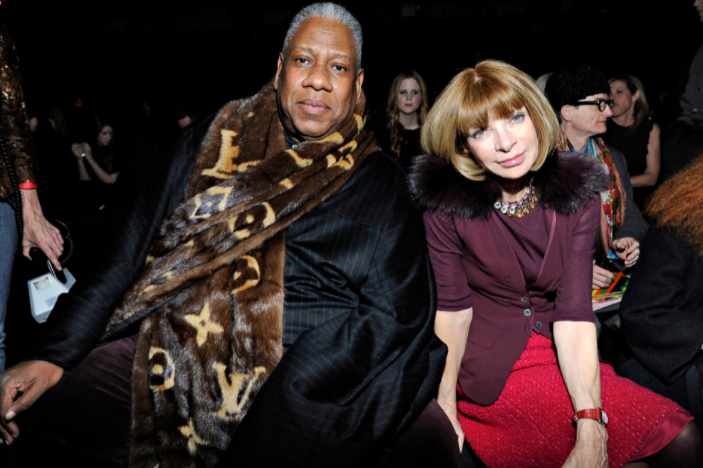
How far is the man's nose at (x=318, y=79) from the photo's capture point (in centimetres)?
181

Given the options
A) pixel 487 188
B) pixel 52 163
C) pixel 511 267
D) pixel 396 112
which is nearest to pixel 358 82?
pixel 487 188

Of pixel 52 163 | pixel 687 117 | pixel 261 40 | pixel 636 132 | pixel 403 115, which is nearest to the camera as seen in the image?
pixel 687 117

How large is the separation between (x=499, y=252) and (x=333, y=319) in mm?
642

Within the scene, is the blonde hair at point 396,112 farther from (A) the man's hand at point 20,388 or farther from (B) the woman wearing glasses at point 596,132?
(A) the man's hand at point 20,388

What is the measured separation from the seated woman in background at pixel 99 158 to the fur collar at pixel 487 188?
4.77 metres

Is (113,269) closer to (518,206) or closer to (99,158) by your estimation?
(518,206)

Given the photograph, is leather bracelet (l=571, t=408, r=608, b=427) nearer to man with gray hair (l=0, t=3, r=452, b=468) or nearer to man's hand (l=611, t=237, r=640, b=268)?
man with gray hair (l=0, t=3, r=452, b=468)

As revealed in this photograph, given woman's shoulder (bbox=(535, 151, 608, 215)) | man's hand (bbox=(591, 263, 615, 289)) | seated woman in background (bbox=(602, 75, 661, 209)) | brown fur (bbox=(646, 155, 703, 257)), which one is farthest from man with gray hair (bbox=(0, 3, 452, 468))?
seated woman in background (bbox=(602, 75, 661, 209))

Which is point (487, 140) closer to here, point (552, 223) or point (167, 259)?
point (552, 223)

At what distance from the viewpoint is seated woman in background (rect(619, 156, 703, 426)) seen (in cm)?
181

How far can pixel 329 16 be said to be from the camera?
1850 millimetres

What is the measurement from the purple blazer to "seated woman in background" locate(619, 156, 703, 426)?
8.2 inches

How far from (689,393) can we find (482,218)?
38.4 inches

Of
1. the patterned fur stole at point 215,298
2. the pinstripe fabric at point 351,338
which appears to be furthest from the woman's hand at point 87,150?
the pinstripe fabric at point 351,338
